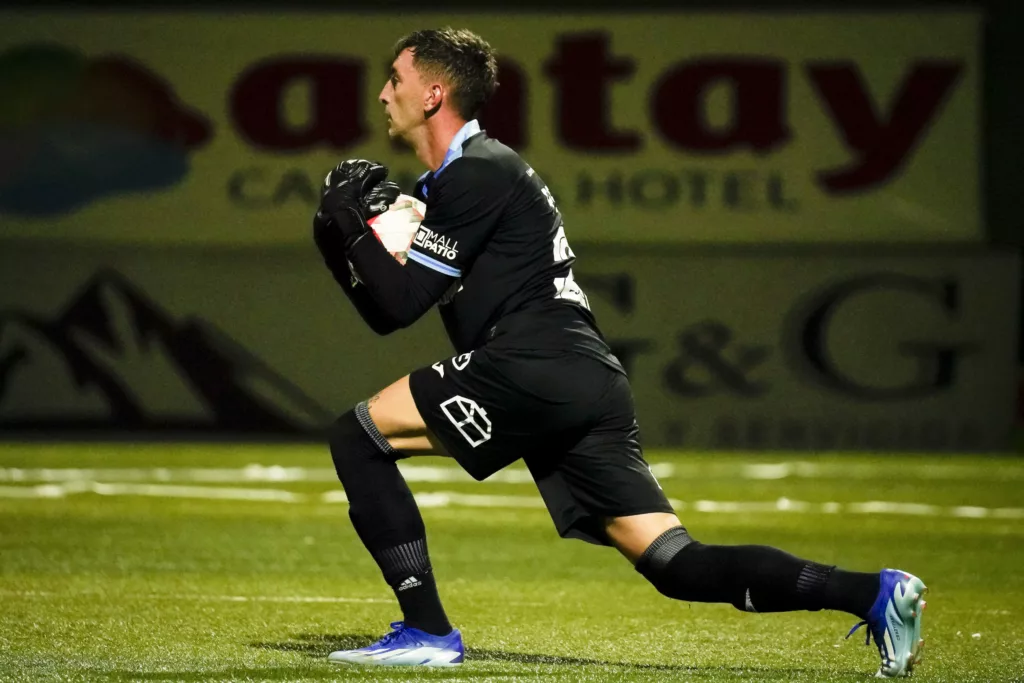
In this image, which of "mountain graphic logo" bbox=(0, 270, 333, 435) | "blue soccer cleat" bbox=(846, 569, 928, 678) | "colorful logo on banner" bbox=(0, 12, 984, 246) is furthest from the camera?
"colorful logo on banner" bbox=(0, 12, 984, 246)

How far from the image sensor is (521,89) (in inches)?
687

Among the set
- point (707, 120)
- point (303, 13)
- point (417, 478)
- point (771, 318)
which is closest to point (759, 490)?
point (417, 478)

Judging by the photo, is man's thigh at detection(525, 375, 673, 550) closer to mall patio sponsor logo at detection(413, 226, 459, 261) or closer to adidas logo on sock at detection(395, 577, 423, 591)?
adidas logo on sock at detection(395, 577, 423, 591)

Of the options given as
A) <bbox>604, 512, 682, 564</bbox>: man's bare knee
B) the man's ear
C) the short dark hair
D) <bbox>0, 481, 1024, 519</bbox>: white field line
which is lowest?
<bbox>0, 481, 1024, 519</bbox>: white field line

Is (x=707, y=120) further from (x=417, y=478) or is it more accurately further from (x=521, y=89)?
(x=417, y=478)

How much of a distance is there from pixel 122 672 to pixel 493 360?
1547mm

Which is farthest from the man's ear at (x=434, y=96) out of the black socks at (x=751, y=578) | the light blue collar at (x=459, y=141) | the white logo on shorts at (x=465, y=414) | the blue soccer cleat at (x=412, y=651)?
the blue soccer cleat at (x=412, y=651)

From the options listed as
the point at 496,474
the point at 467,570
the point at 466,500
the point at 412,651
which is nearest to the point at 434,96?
the point at 412,651

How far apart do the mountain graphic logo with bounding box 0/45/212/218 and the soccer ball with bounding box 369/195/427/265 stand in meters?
11.9

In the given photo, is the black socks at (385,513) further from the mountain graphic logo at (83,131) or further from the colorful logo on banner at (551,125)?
the mountain graphic logo at (83,131)

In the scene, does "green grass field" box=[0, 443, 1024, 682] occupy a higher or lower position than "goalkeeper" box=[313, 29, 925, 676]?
lower

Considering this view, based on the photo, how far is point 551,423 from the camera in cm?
568

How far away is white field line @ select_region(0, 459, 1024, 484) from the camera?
44.2 ft

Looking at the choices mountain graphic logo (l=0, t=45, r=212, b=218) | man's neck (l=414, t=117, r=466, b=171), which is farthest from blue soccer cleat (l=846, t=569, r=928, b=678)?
mountain graphic logo (l=0, t=45, r=212, b=218)
